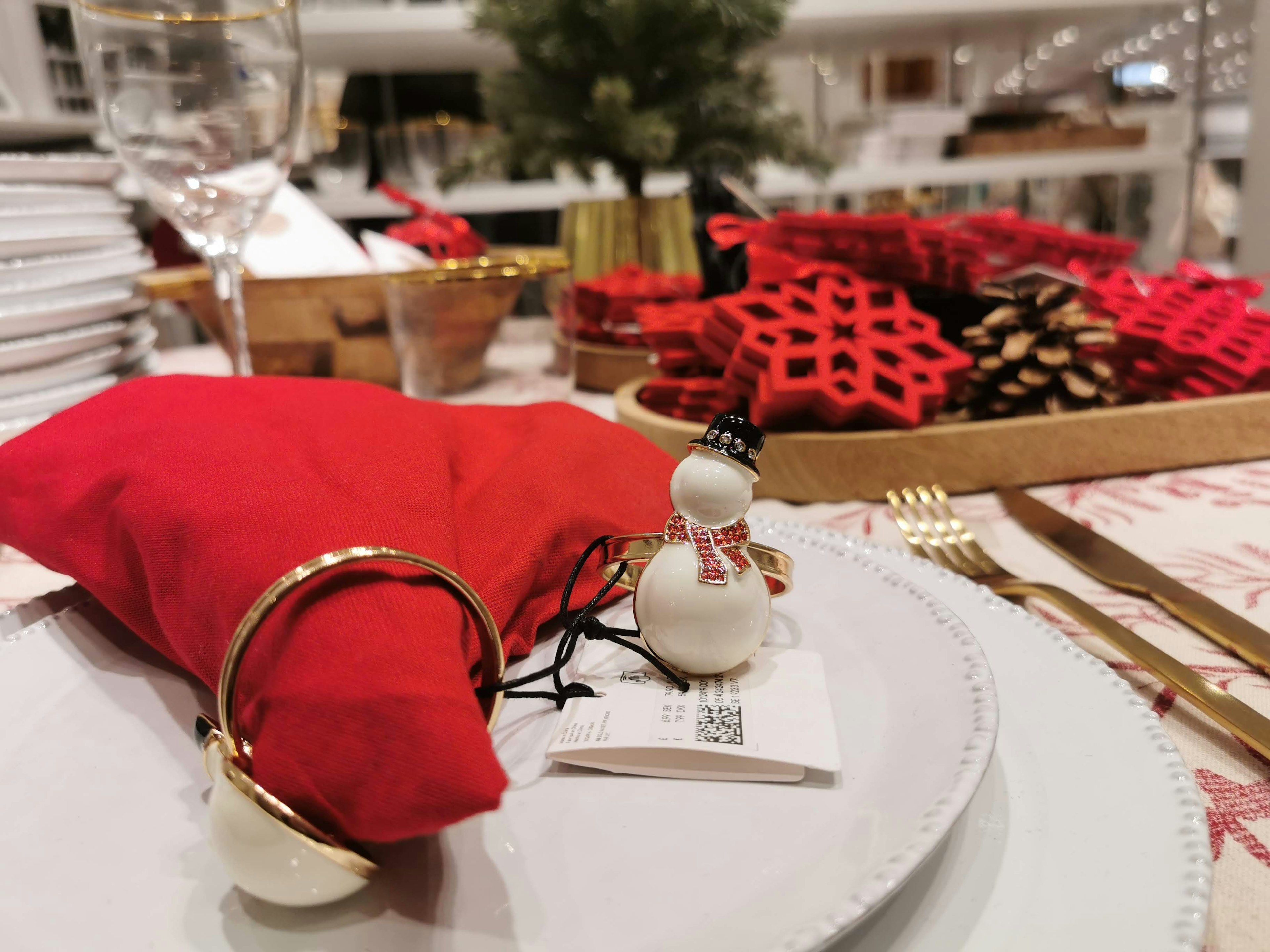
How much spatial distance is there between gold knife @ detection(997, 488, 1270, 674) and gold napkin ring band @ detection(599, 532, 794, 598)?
0.55ft

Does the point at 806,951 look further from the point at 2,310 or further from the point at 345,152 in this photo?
the point at 345,152

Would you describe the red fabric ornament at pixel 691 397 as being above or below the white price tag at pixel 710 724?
above

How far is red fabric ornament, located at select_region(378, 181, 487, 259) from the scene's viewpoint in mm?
937

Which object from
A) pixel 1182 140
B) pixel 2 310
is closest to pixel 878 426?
pixel 2 310

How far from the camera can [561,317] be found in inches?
27.0

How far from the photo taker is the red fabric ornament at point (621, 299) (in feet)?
2.58

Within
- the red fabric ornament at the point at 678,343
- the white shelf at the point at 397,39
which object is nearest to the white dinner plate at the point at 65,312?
the red fabric ornament at the point at 678,343

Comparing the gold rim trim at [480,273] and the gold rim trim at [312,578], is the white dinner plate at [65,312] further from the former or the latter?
the gold rim trim at [312,578]

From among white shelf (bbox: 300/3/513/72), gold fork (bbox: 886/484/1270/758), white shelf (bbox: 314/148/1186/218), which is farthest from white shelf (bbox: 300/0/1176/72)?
gold fork (bbox: 886/484/1270/758)

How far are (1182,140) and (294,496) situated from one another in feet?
6.49

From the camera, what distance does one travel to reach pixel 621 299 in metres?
0.78

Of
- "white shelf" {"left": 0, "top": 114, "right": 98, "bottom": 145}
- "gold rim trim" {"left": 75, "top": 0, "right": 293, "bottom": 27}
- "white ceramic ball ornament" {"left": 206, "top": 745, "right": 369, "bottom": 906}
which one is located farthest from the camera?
"white shelf" {"left": 0, "top": 114, "right": 98, "bottom": 145}

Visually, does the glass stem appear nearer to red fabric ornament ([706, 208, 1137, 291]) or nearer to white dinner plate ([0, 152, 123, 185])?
white dinner plate ([0, 152, 123, 185])

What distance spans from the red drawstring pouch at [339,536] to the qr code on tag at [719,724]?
0.21 feet
